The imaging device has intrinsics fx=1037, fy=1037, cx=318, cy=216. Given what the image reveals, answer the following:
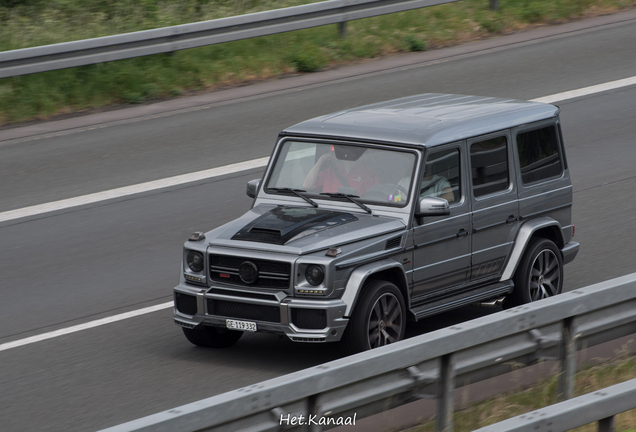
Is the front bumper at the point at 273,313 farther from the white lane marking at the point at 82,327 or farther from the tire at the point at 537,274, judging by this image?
the tire at the point at 537,274

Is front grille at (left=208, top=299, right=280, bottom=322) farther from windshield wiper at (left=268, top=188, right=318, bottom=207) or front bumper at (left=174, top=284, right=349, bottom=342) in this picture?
windshield wiper at (left=268, top=188, right=318, bottom=207)

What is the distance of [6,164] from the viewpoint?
13336mm

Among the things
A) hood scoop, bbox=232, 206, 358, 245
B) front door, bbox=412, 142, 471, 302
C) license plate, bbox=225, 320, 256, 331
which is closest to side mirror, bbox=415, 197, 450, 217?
front door, bbox=412, 142, 471, 302

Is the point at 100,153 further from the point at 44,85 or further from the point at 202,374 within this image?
the point at 202,374

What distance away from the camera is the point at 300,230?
25.0 feet

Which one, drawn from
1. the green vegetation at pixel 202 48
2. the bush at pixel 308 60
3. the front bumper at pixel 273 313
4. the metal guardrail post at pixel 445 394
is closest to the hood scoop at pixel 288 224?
the front bumper at pixel 273 313

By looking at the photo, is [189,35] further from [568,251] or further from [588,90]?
[568,251]

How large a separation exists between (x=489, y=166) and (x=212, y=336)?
2627 mm

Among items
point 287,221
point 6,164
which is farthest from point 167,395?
point 6,164

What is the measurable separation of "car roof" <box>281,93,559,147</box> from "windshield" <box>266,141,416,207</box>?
111mm

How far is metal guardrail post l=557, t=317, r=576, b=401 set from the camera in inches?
232

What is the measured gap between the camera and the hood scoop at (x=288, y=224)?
7.57 metres

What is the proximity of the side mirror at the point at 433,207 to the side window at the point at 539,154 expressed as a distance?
3.95ft

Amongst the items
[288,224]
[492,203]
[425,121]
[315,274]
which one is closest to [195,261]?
[288,224]
